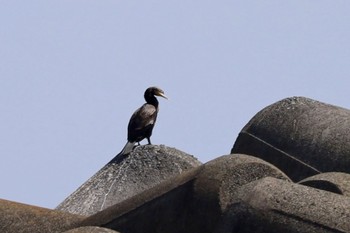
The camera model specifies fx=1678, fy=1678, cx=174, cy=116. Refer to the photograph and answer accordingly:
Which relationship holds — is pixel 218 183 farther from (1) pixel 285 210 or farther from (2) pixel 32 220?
(2) pixel 32 220

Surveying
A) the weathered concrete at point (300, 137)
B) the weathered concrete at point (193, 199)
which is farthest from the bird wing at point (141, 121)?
the weathered concrete at point (193, 199)

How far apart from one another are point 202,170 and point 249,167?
37 centimetres

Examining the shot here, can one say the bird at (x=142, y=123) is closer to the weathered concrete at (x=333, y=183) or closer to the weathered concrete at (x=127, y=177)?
the weathered concrete at (x=127, y=177)

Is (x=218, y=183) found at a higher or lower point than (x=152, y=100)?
higher

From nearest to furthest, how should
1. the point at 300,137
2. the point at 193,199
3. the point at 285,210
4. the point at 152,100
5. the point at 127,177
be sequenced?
the point at 285,210 → the point at 193,199 → the point at 300,137 → the point at 127,177 → the point at 152,100

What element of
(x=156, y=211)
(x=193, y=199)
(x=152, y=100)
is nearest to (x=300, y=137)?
(x=156, y=211)

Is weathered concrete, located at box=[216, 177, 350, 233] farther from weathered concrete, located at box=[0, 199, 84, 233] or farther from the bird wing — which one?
the bird wing

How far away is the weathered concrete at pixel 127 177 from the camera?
16.9m

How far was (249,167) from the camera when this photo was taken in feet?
40.8

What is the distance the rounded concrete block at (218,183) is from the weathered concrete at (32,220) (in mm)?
1361

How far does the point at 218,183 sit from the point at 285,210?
117 cm

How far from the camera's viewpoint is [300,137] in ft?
51.9

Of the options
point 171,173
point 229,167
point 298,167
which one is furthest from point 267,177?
point 171,173

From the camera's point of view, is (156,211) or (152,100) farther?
(152,100)
